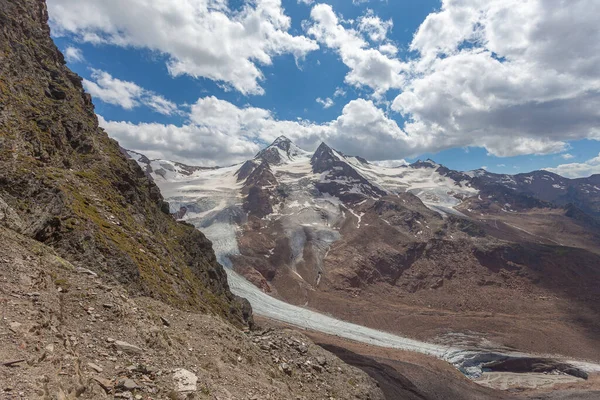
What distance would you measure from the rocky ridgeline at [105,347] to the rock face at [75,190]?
5130 mm

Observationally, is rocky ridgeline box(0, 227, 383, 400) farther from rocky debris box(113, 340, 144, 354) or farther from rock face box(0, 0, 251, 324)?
rock face box(0, 0, 251, 324)

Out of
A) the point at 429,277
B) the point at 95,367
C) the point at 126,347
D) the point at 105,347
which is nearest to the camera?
the point at 95,367

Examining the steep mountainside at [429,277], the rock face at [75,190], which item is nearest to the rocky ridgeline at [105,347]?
the rock face at [75,190]

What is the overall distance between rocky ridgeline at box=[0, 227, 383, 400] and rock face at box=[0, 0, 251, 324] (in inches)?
202

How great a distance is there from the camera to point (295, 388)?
67.1 feet

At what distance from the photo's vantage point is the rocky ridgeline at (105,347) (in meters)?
10.1

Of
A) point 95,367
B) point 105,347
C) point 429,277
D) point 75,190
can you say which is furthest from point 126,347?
point 429,277

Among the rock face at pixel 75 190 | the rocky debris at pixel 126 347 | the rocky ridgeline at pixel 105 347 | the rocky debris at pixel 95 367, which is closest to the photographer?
the rocky ridgeline at pixel 105 347

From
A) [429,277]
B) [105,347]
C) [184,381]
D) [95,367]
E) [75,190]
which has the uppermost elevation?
[429,277]

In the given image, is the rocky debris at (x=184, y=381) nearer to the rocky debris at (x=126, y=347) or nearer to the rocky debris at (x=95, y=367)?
the rocky debris at (x=126, y=347)

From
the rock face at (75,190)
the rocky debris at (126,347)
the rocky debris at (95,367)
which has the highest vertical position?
the rock face at (75,190)

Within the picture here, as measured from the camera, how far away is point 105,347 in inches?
499

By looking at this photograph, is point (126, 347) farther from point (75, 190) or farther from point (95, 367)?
point (75, 190)

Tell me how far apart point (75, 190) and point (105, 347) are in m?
24.5
